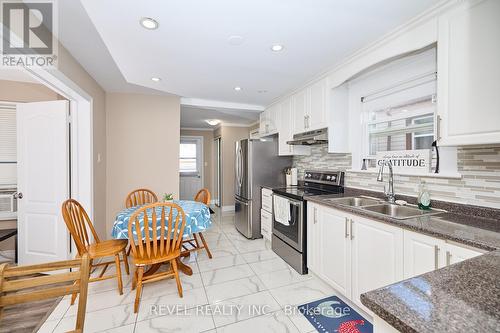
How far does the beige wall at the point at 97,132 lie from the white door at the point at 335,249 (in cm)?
283

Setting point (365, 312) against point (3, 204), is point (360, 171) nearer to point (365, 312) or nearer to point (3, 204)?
point (365, 312)

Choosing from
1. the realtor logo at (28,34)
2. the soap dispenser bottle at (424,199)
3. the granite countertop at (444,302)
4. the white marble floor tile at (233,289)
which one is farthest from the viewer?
the white marble floor tile at (233,289)

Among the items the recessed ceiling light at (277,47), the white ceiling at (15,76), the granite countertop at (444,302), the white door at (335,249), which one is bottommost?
the white door at (335,249)

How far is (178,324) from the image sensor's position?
1.80m

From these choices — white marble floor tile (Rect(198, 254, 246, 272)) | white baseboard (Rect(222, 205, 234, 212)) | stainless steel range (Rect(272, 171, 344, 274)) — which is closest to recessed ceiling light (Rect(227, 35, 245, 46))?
stainless steel range (Rect(272, 171, 344, 274))

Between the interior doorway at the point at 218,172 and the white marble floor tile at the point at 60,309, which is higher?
the interior doorway at the point at 218,172

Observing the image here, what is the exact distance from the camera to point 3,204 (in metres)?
2.94

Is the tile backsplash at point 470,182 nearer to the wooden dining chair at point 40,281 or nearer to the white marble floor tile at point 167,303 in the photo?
A: the white marble floor tile at point 167,303

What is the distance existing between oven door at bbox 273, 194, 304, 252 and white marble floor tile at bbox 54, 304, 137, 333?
1.77 metres

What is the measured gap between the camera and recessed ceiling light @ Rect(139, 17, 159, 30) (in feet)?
5.59

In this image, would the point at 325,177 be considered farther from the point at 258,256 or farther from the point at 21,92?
the point at 21,92

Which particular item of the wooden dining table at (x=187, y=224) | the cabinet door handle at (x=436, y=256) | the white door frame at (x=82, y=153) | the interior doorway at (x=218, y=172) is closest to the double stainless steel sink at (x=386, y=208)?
the cabinet door handle at (x=436, y=256)

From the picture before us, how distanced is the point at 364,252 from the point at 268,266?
1340 millimetres

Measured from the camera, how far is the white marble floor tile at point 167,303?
76.0 inches
